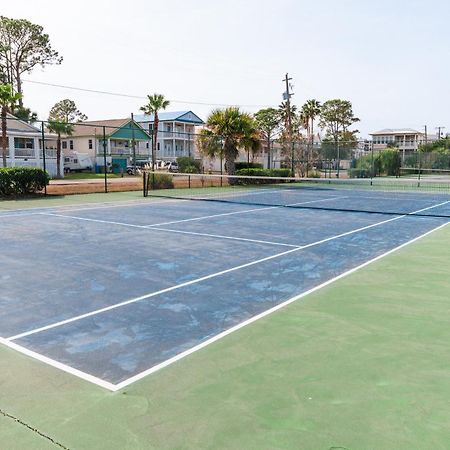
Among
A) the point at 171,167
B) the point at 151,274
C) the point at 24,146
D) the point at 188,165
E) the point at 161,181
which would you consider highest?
the point at 24,146

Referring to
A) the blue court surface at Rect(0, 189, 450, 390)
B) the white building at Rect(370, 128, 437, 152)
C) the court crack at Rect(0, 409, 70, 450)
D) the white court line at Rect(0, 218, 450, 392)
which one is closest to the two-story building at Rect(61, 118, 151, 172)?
the blue court surface at Rect(0, 189, 450, 390)

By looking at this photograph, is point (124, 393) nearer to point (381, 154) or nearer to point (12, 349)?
point (12, 349)

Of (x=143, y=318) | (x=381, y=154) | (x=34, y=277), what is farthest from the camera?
(x=381, y=154)

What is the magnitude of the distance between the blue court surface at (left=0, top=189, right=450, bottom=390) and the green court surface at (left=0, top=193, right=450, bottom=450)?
293 millimetres

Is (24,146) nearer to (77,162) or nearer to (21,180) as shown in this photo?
(77,162)

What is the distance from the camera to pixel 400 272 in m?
7.10

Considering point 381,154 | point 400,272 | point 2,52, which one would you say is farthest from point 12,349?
point 2,52

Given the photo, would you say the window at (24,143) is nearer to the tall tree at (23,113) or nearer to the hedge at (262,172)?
→ the tall tree at (23,113)

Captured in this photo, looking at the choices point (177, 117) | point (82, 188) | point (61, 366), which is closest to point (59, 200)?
point (82, 188)

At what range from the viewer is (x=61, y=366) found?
3.89m

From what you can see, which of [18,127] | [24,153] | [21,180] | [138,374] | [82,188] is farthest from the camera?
[24,153]

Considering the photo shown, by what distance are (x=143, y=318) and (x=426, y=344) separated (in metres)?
2.74

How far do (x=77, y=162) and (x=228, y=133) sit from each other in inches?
1276

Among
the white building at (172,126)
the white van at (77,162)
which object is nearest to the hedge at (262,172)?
the white van at (77,162)
